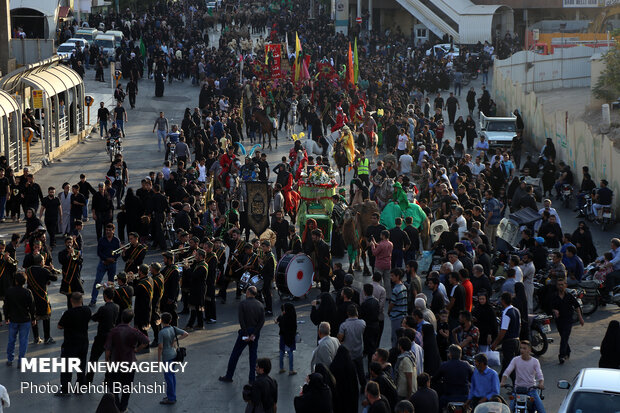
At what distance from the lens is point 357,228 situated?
65.3ft

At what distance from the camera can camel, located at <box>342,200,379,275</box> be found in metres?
19.7

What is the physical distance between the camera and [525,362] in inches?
503

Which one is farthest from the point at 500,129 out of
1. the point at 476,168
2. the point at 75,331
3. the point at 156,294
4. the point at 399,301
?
the point at 75,331

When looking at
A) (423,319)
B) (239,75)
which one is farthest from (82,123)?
(423,319)

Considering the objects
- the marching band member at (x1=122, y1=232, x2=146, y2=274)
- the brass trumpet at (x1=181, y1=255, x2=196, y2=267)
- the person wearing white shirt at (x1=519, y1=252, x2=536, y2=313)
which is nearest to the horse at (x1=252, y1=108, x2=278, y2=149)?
the brass trumpet at (x1=181, y1=255, x2=196, y2=267)

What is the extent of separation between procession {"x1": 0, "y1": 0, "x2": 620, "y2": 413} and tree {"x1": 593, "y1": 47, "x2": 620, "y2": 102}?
6324 mm

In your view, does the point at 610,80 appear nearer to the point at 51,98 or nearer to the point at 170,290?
the point at 51,98

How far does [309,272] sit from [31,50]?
1018 inches

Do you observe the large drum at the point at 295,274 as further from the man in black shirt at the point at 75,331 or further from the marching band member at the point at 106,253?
the man in black shirt at the point at 75,331

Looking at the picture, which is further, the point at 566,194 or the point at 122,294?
the point at 566,194

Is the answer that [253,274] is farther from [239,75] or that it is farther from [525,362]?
[239,75]

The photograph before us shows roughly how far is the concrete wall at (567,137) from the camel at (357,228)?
8594 millimetres

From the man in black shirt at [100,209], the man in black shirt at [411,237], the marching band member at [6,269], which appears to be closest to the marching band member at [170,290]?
the marching band member at [6,269]

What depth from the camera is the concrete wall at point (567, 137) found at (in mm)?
27125
